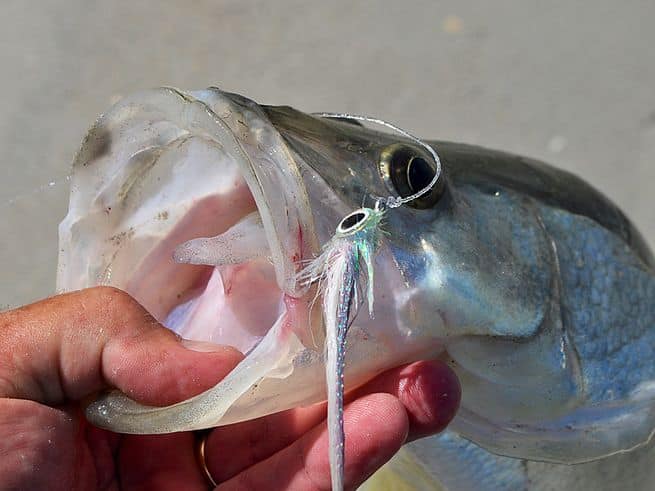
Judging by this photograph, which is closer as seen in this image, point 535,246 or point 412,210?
point 412,210

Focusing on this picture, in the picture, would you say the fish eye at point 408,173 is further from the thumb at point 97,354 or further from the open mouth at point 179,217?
the thumb at point 97,354

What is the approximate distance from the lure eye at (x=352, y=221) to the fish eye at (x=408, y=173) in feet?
0.34

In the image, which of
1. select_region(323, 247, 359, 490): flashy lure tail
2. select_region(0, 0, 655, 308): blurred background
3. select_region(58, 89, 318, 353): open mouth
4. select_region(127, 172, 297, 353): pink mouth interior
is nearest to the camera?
select_region(323, 247, 359, 490): flashy lure tail

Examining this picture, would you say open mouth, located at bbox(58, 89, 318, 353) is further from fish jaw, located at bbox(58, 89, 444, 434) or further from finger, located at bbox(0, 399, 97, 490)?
finger, located at bbox(0, 399, 97, 490)

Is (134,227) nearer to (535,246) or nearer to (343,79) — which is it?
(535,246)

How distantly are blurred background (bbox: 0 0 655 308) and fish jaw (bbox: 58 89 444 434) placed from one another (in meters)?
1.16

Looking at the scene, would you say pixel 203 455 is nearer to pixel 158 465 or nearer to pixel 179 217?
pixel 158 465

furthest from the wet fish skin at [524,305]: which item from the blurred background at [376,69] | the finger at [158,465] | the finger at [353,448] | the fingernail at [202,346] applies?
the blurred background at [376,69]

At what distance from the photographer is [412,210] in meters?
0.91

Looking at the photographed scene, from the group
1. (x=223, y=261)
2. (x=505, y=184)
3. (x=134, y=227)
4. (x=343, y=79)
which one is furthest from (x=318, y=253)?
(x=343, y=79)

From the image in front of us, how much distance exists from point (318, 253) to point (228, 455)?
34 centimetres

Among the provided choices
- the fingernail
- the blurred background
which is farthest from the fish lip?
the blurred background

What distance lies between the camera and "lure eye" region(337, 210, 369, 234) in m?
0.79

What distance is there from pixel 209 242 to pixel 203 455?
0.98ft
